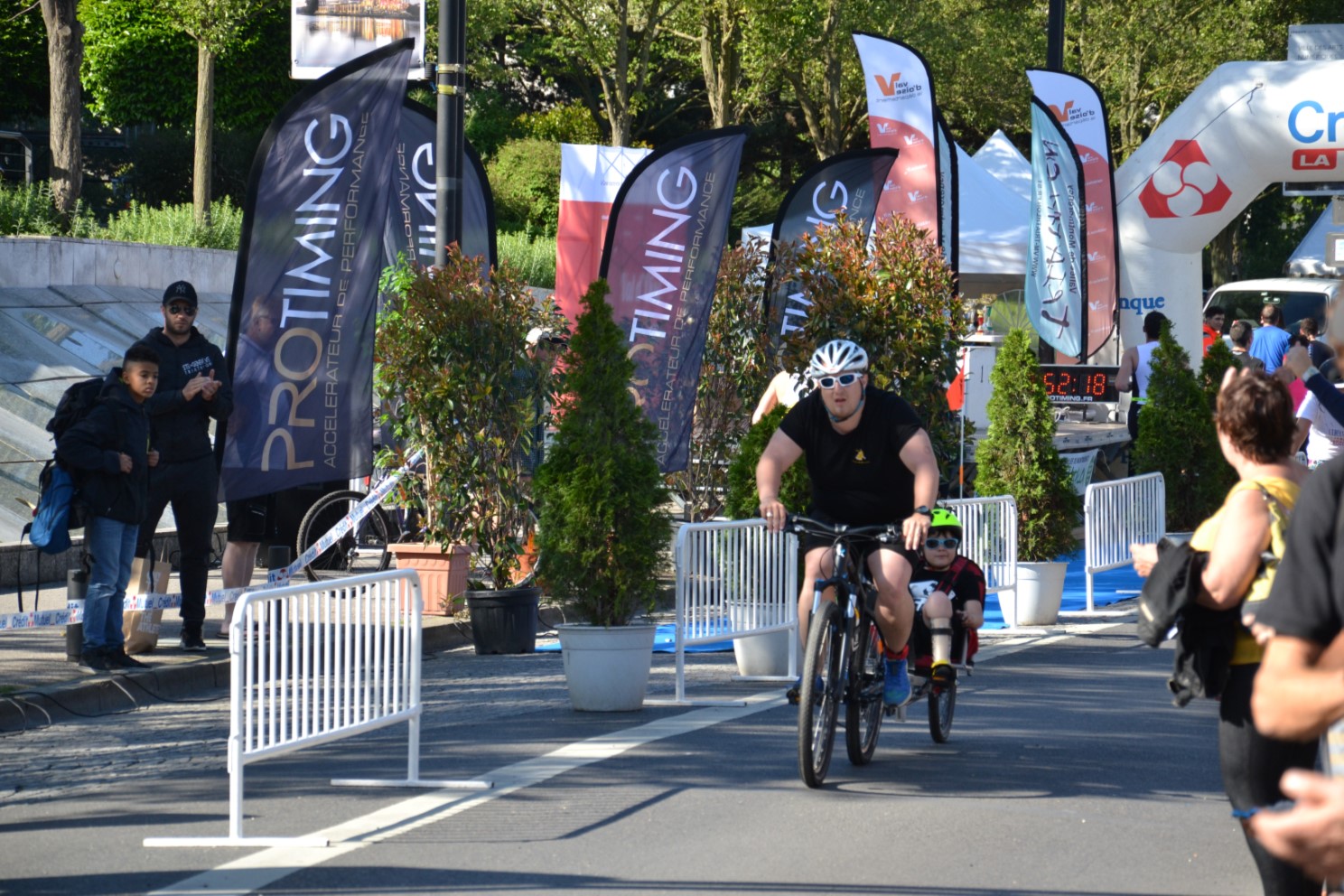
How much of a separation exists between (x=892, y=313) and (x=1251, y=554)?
8.34 m

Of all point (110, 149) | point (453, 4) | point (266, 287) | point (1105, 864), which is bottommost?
point (1105, 864)

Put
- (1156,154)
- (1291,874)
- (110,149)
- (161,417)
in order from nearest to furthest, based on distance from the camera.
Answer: (1291,874) → (161,417) → (1156,154) → (110,149)

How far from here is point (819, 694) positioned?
7.07 meters

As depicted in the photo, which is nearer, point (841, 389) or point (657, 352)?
point (841, 389)

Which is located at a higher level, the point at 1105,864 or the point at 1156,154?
the point at 1156,154

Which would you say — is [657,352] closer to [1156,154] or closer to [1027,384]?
[1027,384]

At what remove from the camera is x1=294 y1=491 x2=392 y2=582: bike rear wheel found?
13.7m

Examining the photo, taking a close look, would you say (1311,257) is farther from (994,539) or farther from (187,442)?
(187,442)

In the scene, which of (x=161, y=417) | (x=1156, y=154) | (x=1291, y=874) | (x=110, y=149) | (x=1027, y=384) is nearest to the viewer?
(x=1291, y=874)

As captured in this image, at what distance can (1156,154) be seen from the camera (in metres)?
22.3

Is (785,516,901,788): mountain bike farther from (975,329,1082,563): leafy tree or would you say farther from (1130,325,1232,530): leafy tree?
(1130,325,1232,530): leafy tree

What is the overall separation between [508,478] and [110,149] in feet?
95.2

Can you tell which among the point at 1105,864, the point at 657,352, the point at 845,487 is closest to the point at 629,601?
the point at 845,487

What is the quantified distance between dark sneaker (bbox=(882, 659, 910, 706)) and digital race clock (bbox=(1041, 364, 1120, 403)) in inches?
538
